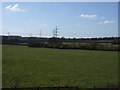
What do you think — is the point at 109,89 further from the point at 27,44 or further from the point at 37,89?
the point at 27,44

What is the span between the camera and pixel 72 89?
4305 mm

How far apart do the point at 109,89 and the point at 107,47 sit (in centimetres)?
3671

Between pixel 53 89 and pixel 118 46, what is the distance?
3414 cm

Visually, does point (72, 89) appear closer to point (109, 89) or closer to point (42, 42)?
point (109, 89)

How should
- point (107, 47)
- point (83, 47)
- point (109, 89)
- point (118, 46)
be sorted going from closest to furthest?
1. point (109, 89)
2. point (118, 46)
3. point (107, 47)
4. point (83, 47)

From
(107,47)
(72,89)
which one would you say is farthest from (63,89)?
(107,47)

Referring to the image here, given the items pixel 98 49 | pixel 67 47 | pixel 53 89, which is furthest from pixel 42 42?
pixel 53 89

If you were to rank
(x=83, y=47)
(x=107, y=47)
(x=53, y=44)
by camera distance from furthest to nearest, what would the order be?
(x=53, y=44), (x=83, y=47), (x=107, y=47)

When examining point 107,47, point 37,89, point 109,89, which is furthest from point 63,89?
point 107,47

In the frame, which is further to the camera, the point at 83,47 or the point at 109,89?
the point at 83,47

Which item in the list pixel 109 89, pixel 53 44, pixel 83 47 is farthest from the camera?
pixel 53 44

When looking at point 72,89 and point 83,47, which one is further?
point 83,47

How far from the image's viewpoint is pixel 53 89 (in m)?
4.33

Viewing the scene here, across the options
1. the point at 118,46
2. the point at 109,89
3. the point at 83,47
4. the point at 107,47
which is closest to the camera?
the point at 109,89
